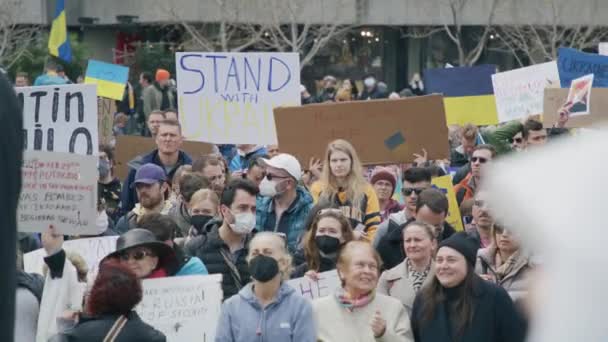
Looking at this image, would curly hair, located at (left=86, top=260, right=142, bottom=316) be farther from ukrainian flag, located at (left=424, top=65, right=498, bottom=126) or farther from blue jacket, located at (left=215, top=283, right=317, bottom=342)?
ukrainian flag, located at (left=424, top=65, right=498, bottom=126)

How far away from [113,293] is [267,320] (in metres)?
1.05

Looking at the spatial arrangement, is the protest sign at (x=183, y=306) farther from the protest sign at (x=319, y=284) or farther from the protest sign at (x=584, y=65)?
the protest sign at (x=584, y=65)

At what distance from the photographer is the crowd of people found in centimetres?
598

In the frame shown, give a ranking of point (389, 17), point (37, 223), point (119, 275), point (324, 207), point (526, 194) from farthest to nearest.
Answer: point (389, 17), point (324, 207), point (37, 223), point (119, 275), point (526, 194)

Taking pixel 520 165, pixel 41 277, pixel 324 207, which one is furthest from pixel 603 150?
pixel 324 207

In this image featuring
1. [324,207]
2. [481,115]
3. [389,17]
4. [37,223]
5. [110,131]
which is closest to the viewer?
[37,223]

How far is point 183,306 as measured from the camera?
21.2 ft

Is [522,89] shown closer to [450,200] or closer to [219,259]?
[450,200]

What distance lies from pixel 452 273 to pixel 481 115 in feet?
29.2

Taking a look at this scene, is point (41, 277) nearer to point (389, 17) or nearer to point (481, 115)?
point (481, 115)

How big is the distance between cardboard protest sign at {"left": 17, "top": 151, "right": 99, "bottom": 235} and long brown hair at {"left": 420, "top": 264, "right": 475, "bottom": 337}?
1723mm

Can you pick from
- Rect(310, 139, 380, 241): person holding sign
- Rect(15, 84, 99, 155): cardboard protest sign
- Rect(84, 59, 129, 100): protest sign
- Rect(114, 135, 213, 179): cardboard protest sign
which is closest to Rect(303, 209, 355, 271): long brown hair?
Rect(310, 139, 380, 241): person holding sign

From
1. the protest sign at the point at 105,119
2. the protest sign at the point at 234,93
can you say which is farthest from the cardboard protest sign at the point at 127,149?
the protest sign at the point at 234,93

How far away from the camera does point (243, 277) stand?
7.07 metres
